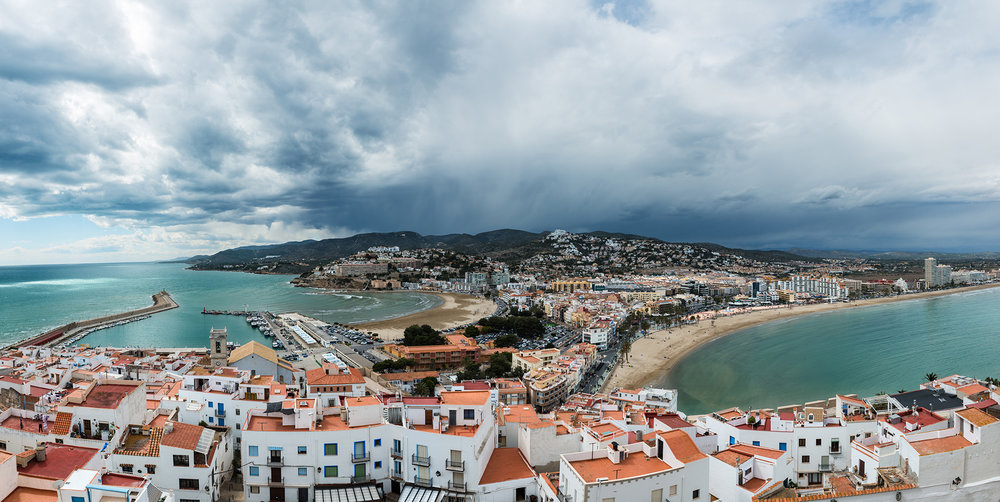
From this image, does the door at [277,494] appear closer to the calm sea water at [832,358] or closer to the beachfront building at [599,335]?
the calm sea water at [832,358]

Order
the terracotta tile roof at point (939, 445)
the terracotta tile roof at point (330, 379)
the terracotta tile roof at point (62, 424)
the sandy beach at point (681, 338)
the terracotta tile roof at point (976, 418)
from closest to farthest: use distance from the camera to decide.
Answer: the terracotta tile roof at point (976, 418) < the terracotta tile roof at point (939, 445) < the terracotta tile roof at point (62, 424) < the terracotta tile roof at point (330, 379) < the sandy beach at point (681, 338)

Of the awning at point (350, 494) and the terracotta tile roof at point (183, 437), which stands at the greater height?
the terracotta tile roof at point (183, 437)

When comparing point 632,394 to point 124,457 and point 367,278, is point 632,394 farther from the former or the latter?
point 367,278

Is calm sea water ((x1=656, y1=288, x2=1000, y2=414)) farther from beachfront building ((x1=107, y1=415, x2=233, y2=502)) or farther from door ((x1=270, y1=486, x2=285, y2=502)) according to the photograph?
beachfront building ((x1=107, y1=415, x2=233, y2=502))

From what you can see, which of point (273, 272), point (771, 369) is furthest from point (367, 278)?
point (771, 369)

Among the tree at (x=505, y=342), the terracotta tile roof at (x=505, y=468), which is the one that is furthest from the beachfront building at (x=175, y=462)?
the tree at (x=505, y=342)

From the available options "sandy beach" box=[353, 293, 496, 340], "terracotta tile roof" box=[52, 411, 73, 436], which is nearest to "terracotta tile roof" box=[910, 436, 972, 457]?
"terracotta tile roof" box=[52, 411, 73, 436]
